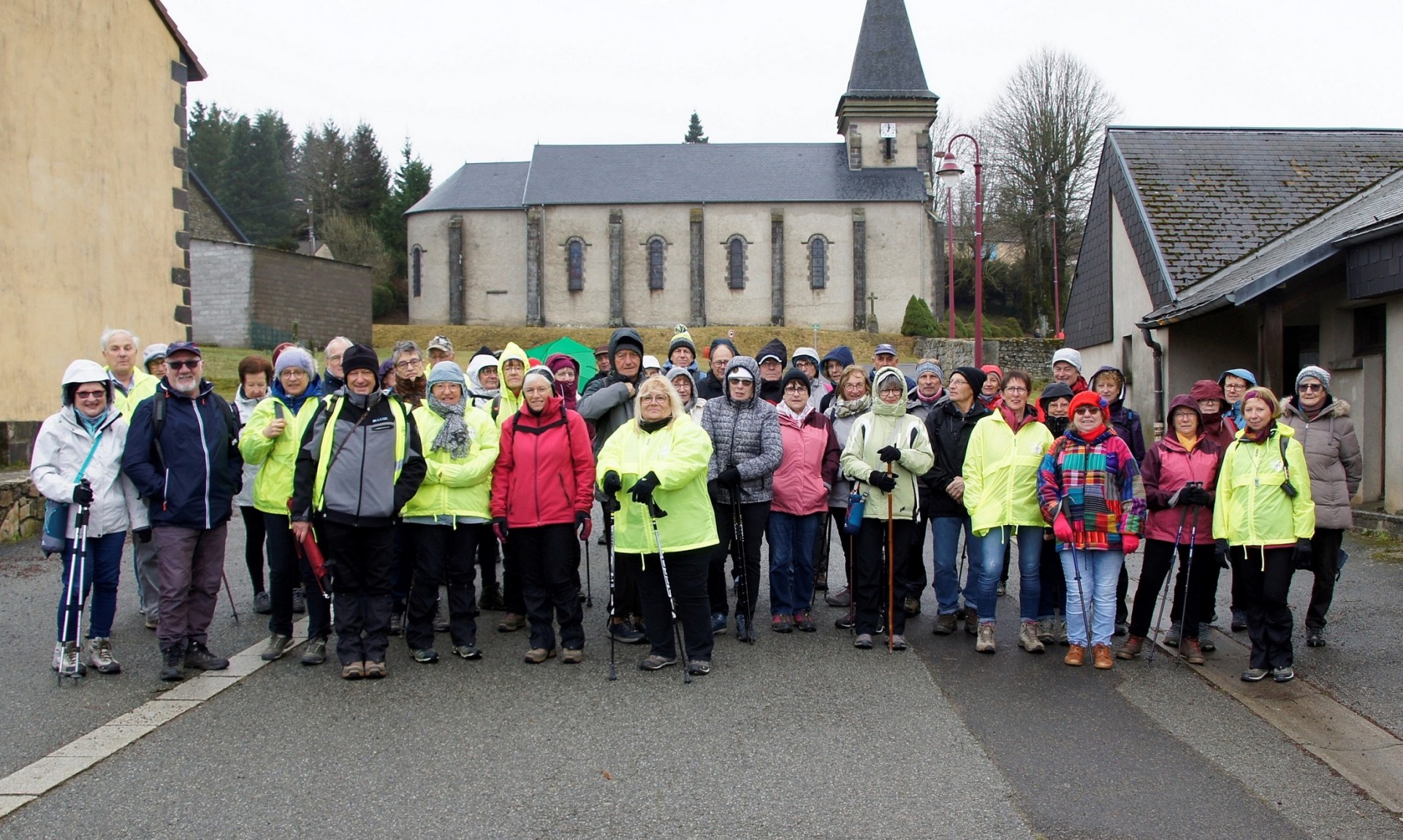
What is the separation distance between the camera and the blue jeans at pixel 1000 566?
23.5 ft

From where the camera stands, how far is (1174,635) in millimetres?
7637

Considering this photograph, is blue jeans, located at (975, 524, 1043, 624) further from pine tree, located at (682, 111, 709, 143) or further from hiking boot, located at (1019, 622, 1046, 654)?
pine tree, located at (682, 111, 709, 143)

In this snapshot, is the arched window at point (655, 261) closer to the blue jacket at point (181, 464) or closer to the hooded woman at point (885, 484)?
the hooded woman at point (885, 484)

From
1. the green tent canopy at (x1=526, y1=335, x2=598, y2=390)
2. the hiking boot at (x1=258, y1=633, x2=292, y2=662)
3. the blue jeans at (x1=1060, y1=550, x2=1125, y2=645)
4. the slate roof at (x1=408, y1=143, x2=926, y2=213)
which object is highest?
the slate roof at (x1=408, y1=143, x2=926, y2=213)

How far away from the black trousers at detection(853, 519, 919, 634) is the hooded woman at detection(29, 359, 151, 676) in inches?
179

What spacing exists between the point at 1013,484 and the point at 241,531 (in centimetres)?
891

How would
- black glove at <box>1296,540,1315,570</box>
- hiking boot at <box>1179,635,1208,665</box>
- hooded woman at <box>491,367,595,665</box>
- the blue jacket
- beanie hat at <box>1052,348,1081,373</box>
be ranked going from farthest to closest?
beanie hat at <box>1052,348,1081,373</box> → hiking boot at <box>1179,635,1208,665</box> → hooded woman at <box>491,367,595,665</box> → black glove at <box>1296,540,1315,570</box> → the blue jacket

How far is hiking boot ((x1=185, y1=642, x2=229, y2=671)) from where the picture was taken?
6605 mm

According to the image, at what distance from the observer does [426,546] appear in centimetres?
687

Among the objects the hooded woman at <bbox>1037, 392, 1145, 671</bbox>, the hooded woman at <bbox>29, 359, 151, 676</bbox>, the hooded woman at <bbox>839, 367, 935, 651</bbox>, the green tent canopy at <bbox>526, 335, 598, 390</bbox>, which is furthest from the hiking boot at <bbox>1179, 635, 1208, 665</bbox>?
the green tent canopy at <bbox>526, 335, 598, 390</bbox>

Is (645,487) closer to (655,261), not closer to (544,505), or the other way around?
(544,505)

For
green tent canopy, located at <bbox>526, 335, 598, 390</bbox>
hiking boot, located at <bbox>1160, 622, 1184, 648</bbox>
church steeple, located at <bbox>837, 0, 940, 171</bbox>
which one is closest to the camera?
hiking boot, located at <bbox>1160, 622, 1184, 648</bbox>

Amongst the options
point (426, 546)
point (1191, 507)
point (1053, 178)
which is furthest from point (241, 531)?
point (1053, 178)

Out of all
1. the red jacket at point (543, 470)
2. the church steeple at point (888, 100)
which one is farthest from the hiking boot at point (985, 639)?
the church steeple at point (888, 100)
